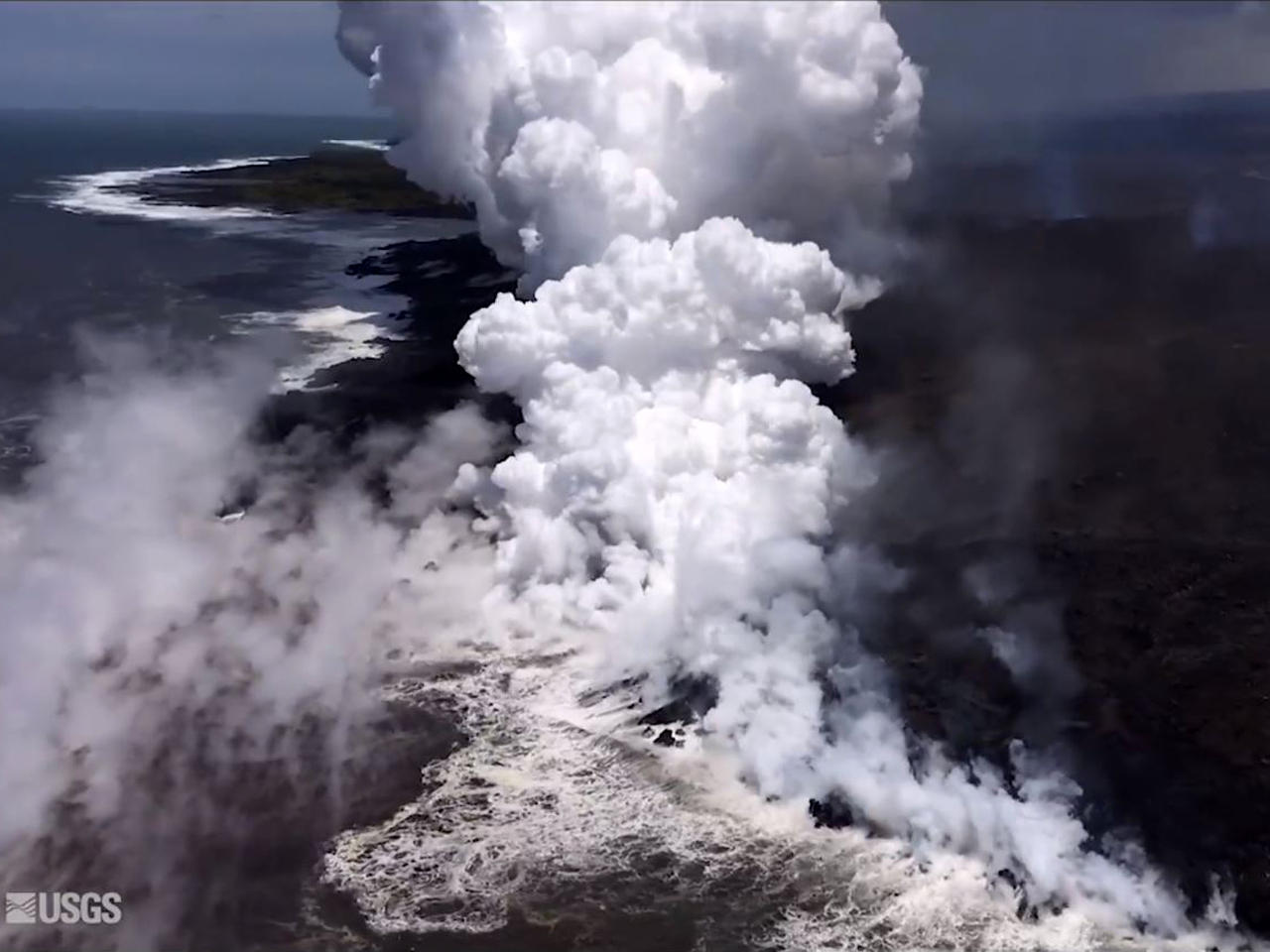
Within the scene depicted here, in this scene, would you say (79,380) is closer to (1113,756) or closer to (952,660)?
(952,660)

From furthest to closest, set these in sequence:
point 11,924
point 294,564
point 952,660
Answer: point 294,564 → point 952,660 → point 11,924

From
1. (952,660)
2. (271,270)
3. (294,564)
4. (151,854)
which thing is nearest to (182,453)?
(294,564)

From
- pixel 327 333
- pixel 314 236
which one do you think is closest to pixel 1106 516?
pixel 327 333

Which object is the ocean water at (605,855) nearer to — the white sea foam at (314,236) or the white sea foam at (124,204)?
the white sea foam at (314,236)

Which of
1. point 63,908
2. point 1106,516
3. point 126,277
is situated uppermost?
point 126,277

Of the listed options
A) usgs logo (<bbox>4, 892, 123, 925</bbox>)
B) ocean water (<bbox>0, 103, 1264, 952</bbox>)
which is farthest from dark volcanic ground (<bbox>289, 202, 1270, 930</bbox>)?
usgs logo (<bbox>4, 892, 123, 925</bbox>)

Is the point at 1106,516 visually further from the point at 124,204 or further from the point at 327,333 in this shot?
the point at 124,204
